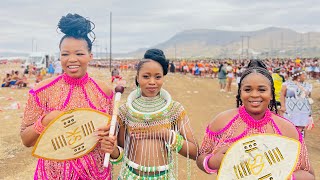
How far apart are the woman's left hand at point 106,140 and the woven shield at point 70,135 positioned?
5 centimetres

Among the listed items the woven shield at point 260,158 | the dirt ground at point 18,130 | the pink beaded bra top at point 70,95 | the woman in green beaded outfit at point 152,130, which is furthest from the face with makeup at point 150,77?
the dirt ground at point 18,130

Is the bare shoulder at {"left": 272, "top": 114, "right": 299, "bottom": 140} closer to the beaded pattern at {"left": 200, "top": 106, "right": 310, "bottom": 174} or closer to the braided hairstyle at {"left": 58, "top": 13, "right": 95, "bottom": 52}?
the beaded pattern at {"left": 200, "top": 106, "right": 310, "bottom": 174}

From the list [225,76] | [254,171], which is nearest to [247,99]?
[254,171]

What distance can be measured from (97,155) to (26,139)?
1.78 ft

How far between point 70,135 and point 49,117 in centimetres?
21

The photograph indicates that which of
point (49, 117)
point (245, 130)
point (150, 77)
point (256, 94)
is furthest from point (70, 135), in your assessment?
point (256, 94)

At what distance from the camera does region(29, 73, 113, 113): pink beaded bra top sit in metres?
2.91

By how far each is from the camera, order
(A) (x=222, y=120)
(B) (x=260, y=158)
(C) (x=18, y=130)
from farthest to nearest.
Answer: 1. (C) (x=18, y=130)
2. (A) (x=222, y=120)
3. (B) (x=260, y=158)

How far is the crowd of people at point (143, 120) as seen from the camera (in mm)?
2775

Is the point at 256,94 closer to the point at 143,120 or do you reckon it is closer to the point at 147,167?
the point at 143,120

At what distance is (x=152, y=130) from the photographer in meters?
3.07

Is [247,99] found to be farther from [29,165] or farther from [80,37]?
[29,165]

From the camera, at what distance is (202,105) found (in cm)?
1443

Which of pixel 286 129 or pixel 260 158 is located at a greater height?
pixel 286 129
